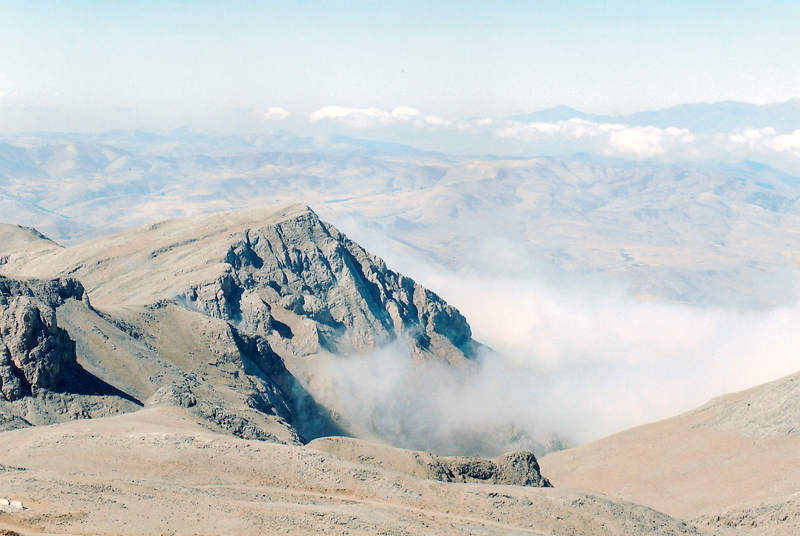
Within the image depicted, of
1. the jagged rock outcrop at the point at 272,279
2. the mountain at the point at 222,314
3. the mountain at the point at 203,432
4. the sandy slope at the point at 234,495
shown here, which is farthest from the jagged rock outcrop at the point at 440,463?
the jagged rock outcrop at the point at 272,279

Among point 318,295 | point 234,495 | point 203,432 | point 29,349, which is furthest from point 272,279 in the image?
point 234,495

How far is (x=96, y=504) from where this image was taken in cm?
3125

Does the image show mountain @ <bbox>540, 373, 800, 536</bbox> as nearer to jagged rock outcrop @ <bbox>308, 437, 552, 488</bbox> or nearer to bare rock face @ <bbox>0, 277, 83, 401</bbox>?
jagged rock outcrop @ <bbox>308, 437, 552, 488</bbox>

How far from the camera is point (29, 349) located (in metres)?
57.4

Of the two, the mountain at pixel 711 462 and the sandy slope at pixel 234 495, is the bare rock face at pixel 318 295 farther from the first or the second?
the sandy slope at pixel 234 495

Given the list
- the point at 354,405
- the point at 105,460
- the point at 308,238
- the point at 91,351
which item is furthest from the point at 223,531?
the point at 308,238

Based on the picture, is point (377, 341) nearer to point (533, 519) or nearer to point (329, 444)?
point (329, 444)

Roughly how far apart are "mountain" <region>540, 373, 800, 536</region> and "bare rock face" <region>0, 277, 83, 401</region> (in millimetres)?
59779

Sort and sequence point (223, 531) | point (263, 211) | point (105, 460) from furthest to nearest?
point (263, 211) < point (105, 460) < point (223, 531)

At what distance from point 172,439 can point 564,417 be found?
141 metres

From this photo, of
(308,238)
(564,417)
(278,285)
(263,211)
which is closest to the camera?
(278,285)

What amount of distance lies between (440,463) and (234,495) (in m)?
18.2

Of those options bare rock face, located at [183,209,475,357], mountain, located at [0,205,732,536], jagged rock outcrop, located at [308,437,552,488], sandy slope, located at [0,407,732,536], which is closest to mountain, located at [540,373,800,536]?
jagged rock outcrop, located at [308,437,552,488]

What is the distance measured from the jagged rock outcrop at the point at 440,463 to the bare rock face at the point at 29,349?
25.0 meters
